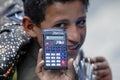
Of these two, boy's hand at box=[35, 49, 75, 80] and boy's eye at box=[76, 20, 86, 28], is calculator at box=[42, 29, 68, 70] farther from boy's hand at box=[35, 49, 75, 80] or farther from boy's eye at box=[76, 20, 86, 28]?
boy's eye at box=[76, 20, 86, 28]

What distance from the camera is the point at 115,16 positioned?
539cm

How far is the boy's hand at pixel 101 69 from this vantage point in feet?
10.2

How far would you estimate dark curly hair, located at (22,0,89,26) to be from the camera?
3078 mm

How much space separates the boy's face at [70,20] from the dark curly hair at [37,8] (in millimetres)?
24

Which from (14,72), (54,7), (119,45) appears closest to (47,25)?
(54,7)

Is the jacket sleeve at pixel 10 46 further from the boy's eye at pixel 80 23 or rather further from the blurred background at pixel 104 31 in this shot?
the blurred background at pixel 104 31

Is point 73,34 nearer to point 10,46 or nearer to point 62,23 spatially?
point 62,23

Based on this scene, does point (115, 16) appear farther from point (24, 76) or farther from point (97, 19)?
point (24, 76)

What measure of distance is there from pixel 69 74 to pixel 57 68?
0.08 meters

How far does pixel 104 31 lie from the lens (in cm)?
529

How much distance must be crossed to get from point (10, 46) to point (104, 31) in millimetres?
2223

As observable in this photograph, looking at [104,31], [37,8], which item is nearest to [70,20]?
[37,8]

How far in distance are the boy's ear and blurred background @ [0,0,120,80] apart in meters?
1.81

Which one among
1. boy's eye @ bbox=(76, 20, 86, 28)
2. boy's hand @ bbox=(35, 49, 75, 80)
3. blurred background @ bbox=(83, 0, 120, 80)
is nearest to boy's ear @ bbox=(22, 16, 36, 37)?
boy's eye @ bbox=(76, 20, 86, 28)
